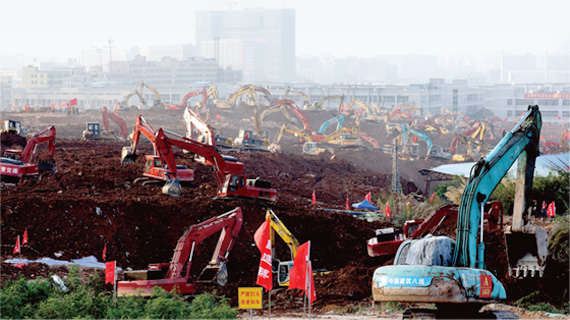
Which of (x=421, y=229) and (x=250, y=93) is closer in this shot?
(x=421, y=229)

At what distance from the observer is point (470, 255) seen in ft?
40.1

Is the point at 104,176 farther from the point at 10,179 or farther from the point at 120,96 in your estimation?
the point at 120,96

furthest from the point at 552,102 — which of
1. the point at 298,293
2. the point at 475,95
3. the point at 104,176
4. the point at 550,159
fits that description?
the point at 298,293

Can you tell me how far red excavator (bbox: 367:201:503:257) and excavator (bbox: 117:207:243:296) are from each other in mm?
3866

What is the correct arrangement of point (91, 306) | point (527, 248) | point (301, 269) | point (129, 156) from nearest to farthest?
point (527, 248) < point (91, 306) < point (301, 269) < point (129, 156)

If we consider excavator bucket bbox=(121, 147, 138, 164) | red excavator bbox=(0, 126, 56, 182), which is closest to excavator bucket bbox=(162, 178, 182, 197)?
red excavator bbox=(0, 126, 56, 182)

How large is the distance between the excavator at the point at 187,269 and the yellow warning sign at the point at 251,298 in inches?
115

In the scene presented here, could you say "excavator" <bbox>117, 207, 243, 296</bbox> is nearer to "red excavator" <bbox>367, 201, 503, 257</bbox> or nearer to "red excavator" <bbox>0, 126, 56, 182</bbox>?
"red excavator" <bbox>367, 201, 503, 257</bbox>

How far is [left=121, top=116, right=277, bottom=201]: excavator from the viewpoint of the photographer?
2902 centimetres

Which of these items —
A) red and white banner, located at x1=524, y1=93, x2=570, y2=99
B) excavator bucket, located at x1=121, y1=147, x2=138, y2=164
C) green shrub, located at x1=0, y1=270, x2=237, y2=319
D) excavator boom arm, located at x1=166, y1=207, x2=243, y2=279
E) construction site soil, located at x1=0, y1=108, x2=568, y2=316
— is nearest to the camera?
green shrub, located at x1=0, y1=270, x2=237, y2=319

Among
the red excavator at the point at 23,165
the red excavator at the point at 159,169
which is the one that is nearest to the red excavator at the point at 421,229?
the red excavator at the point at 159,169

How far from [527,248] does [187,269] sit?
832 centimetres

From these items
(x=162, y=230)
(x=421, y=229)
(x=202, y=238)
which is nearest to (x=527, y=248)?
(x=421, y=229)

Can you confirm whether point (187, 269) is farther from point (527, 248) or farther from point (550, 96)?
point (550, 96)
